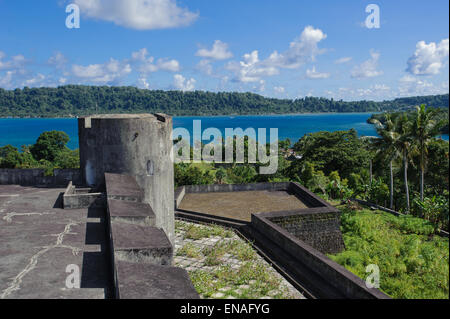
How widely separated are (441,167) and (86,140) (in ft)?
88.7

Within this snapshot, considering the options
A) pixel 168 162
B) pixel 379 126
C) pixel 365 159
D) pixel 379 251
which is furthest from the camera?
pixel 365 159

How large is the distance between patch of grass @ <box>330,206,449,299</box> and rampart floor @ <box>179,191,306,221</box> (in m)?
3.45

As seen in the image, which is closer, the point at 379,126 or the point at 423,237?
the point at 423,237

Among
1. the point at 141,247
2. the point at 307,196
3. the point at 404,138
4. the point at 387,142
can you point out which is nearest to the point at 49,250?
the point at 141,247

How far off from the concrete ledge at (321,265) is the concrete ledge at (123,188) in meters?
5.08

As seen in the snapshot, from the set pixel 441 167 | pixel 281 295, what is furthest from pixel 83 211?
pixel 441 167

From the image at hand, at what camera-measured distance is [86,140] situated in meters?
10.1

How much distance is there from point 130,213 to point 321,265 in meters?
5.55

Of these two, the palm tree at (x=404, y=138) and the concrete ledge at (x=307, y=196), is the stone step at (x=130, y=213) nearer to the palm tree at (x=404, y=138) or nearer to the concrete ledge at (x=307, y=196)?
the concrete ledge at (x=307, y=196)

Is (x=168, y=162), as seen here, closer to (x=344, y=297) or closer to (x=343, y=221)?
(x=344, y=297)

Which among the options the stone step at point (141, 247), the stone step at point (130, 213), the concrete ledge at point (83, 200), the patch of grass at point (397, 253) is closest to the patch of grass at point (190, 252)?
the concrete ledge at point (83, 200)

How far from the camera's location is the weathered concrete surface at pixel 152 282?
4.19m

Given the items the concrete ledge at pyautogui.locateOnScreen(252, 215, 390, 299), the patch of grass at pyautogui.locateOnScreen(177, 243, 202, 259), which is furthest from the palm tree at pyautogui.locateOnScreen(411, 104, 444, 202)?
the patch of grass at pyautogui.locateOnScreen(177, 243, 202, 259)

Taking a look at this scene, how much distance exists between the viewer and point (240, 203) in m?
19.2
